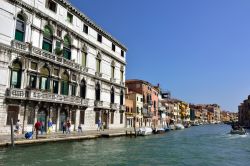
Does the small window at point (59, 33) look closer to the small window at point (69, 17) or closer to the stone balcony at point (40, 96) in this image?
the small window at point (69, 17)

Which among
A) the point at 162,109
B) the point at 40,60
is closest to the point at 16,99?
the point at 40,60

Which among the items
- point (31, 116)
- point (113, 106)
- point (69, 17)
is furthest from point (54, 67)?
point (113, 106)

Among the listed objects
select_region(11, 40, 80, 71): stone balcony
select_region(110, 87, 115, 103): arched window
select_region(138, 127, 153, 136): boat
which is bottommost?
select_region(138, 127, 153, 136): boat

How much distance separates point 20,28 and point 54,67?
465 cm

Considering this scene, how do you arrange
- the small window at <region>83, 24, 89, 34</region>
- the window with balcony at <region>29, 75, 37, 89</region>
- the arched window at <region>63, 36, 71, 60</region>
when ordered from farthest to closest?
the small window at <region>83, 24, 89, 34</region>, the arched window at <region>63, 36, 71, 60</region>, the window with balcony at <region>29, 75, 37, 89</region>

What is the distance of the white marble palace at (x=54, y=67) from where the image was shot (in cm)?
2111

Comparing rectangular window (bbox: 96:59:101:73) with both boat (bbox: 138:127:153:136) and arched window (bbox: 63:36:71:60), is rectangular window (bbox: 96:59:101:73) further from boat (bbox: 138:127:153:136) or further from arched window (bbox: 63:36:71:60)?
boat (bbox: 138:127:153:136)

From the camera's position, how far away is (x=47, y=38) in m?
25.2

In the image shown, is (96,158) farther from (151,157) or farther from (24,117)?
(24,117)

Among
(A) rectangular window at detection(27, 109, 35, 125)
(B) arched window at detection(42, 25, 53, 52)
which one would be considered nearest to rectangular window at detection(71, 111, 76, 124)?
(A) rectangular window at detection(27, 109, 35, 125)

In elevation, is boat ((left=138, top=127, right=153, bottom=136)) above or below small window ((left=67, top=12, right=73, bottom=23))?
below

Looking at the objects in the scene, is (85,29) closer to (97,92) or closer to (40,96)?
(97,92)

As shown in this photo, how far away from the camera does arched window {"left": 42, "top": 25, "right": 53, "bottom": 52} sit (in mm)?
24891

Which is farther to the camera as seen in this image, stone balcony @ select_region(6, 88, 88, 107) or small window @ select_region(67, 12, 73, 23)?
small window @ select_region(67, 12, 73, 23)
